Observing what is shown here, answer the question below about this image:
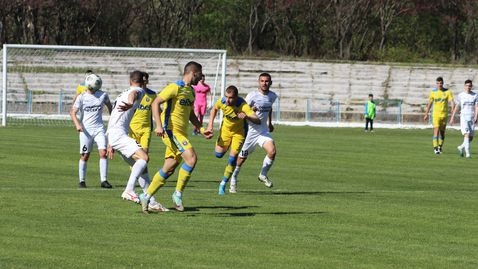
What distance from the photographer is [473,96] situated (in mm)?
31578

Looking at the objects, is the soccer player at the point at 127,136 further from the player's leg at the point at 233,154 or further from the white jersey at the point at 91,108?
the white jersey at the point at 91,108

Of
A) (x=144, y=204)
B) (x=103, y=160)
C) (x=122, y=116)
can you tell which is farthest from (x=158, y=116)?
(x=103, y=160)

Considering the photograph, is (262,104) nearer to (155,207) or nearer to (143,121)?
(143,121)

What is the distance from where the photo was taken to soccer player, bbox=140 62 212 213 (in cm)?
1446

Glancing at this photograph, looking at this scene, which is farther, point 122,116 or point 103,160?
point 103,160

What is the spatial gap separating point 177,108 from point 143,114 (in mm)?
2621

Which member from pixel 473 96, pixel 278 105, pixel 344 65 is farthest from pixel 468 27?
pixel 473 96

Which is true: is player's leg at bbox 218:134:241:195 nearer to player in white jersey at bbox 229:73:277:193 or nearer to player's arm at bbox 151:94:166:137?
player in white jersey at bbox 229:73:277:193

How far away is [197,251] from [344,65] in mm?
57044

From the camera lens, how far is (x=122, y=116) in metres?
16.3

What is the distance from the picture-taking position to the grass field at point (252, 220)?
10.9m

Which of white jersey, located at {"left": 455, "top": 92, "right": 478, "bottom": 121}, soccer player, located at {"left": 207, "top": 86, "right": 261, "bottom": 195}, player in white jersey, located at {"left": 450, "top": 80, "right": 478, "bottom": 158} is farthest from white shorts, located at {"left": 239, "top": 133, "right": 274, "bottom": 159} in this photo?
white jersey, located at {"left": 455, "top": 92, "right": 478, "bottom": 121}

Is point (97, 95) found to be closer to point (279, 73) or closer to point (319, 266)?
point (319, 266)

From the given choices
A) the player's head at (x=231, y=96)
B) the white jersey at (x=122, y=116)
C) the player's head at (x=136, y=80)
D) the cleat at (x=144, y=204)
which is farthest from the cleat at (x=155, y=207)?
the player's head at (x=231, y=96)
